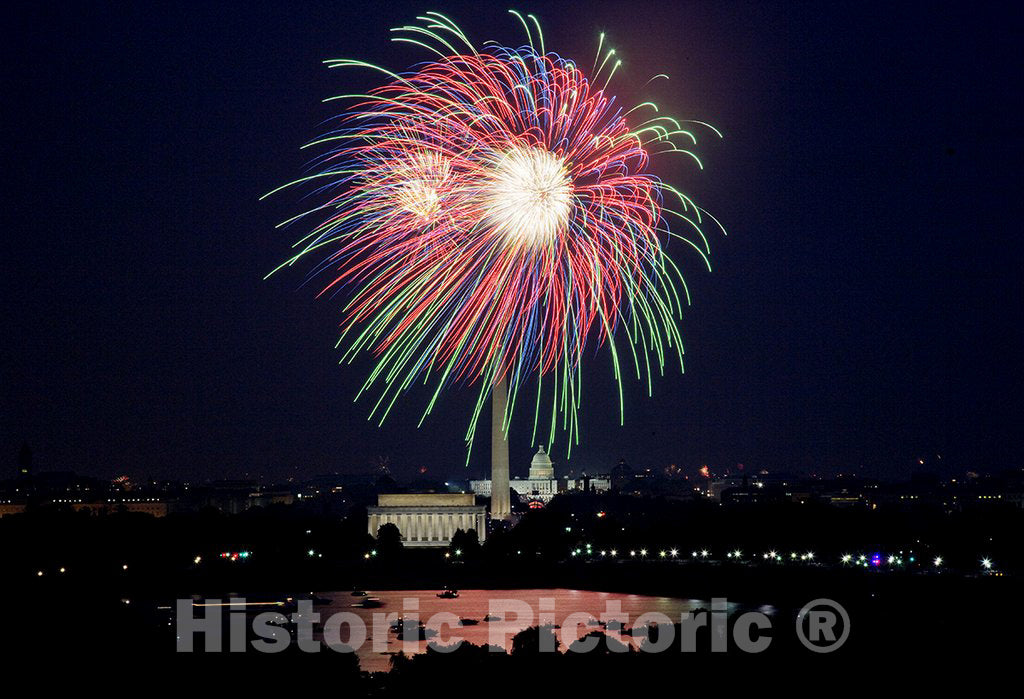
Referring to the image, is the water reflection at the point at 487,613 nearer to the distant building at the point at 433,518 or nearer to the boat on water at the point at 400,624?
the boat on water at the point at 400,624

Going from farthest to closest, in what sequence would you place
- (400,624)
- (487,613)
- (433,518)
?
(433,518) → (487,613) → (400,624)

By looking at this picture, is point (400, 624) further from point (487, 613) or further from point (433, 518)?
point (433, 518)

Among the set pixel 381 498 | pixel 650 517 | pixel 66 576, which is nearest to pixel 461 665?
pixel 66 576

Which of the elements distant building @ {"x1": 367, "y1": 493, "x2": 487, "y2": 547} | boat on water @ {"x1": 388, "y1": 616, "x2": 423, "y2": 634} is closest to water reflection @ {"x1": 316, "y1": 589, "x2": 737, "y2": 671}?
boat on water @ {"x1": 388, "y1": 616, "x2": 423, "y2": 634}

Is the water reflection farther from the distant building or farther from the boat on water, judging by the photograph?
the distant building

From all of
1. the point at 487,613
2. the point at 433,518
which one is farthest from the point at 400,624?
the point at 433,518

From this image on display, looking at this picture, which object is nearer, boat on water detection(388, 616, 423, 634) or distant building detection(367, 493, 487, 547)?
boat on water detection(388, 616, 423, 634)

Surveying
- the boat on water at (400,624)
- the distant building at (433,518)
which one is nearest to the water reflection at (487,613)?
the boat on water at (400,624)

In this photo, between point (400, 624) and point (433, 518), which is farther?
point (433, 518)
